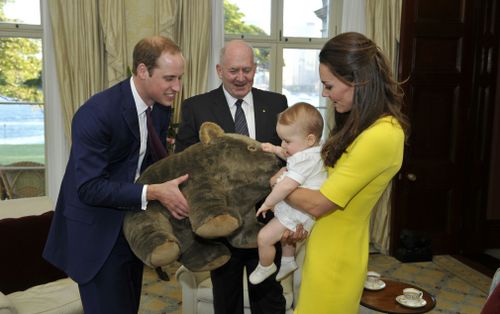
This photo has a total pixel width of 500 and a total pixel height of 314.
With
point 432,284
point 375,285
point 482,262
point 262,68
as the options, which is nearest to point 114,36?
point 262,68

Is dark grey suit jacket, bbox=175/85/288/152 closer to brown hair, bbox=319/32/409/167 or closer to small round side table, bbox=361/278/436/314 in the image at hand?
brown hair, bbox=319/32/409/167

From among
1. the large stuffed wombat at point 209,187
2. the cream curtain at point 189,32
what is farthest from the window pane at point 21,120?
the large stuffed wombat at point 209,187

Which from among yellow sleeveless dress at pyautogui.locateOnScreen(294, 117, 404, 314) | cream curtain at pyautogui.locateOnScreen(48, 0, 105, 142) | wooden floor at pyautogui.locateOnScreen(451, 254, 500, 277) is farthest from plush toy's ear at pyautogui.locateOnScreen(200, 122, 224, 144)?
wooden floor at pyautogui.locateOnScreen(451, 254, 500, 277)

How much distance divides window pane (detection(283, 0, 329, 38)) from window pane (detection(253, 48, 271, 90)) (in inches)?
11.3

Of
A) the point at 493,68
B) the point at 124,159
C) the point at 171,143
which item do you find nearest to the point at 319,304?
the point at 124,159

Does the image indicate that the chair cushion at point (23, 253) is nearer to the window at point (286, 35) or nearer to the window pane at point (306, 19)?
the window at point (286, 35)

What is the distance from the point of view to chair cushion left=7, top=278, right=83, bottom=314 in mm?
2869

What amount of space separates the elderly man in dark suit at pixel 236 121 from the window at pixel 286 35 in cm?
248

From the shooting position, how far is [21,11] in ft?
15.3

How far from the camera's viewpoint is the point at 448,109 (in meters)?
5.02

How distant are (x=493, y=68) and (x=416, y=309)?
10.4ft

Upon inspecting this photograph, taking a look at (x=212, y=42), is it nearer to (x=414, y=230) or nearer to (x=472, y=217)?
(x=414, y=230)

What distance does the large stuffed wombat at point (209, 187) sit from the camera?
198cm

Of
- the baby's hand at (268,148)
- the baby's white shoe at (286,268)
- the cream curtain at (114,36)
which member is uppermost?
the cream curtain at (114,36)
